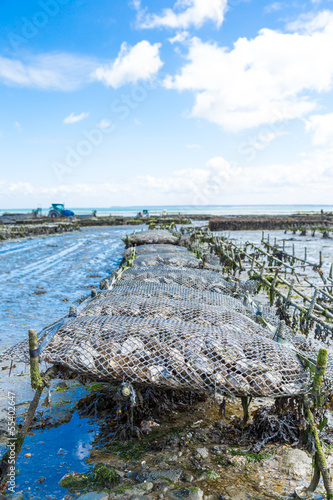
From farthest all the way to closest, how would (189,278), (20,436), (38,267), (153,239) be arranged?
(38,267)
(153,239)
(189,278)
(20,436)

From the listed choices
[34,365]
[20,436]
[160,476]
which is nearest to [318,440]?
[160,476]

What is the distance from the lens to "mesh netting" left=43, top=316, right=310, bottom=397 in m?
3.94

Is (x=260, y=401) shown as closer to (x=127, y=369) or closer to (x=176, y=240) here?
(x=127, y=369)

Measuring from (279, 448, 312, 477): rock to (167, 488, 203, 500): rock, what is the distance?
1.13 m

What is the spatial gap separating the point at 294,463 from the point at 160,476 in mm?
1684

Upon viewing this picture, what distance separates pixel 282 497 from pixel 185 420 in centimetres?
181

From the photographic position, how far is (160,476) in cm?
400

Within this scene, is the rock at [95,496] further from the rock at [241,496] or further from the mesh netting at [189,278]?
the mesh netting at [189,278]

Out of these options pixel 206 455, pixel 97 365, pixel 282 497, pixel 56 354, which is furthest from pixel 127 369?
pixel 282 497

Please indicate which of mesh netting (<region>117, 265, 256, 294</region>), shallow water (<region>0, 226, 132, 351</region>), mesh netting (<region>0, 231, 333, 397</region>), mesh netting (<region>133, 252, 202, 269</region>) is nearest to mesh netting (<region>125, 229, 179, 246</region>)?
shallow water (<region>0, 226, 132, 351</region>)

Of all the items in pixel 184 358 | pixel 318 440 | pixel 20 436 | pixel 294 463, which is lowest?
pixel 294 463

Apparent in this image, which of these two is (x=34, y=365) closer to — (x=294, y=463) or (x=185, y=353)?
(x=185, y=353)

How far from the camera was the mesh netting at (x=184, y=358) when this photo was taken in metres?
3.94

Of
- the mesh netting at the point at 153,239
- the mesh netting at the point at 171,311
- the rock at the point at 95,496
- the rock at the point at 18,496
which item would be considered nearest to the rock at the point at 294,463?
the mesh netting at the point at 171,311
